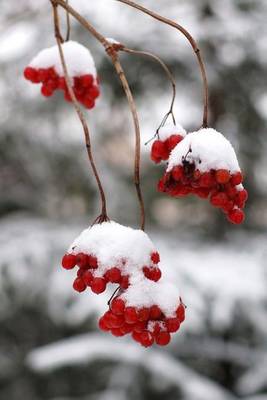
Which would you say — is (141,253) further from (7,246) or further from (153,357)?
(7,246)

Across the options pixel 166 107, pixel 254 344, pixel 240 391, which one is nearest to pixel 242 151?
pixel 166 107

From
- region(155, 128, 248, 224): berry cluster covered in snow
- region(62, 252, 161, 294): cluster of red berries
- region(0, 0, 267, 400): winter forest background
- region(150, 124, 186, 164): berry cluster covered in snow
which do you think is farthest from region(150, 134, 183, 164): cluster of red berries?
region(0, 0, 267, 400): winter forest background

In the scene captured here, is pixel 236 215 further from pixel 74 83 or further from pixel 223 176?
pixel 74 83

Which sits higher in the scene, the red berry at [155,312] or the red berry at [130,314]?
the red berry at [155,312]

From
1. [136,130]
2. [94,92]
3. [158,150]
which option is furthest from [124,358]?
[136,130]

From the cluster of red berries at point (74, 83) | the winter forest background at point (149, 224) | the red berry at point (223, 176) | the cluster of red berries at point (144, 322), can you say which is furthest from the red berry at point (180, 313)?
the winter forest background at point (149, 224)

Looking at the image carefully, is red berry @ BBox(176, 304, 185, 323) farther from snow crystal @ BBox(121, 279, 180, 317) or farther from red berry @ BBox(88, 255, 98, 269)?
red berry @ BBox(88, 255, 98, 269)

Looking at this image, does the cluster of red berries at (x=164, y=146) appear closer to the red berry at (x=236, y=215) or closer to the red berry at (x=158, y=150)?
the red berry at (x=158, y=150)
